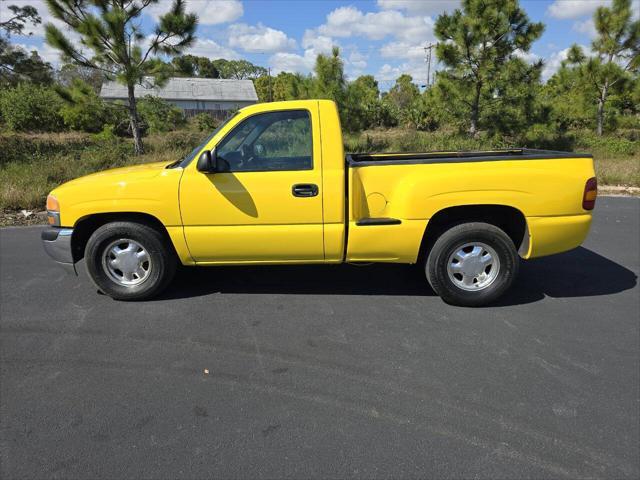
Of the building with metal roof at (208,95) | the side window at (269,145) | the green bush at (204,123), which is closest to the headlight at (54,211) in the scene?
the side window at (269,145)

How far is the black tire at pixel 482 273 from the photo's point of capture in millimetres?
4148

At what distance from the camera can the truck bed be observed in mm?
4062

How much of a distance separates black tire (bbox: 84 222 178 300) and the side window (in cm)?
99

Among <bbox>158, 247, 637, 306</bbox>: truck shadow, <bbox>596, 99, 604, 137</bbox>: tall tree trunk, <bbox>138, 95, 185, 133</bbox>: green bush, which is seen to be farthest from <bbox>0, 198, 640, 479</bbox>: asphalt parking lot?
<bbox>138, 95, 185, 133</bbox>: green bush

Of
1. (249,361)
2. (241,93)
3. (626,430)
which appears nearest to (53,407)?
(249,361)

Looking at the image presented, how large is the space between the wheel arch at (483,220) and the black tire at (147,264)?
8.11 feet

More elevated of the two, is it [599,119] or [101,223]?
[599,119]

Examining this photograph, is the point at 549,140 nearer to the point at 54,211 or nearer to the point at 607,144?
the point at 607,144

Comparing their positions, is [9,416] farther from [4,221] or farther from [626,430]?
[4,221]

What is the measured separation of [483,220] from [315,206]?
167 centimetres

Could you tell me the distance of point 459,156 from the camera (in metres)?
4.82

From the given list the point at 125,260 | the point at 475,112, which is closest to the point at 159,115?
the point at 475,112

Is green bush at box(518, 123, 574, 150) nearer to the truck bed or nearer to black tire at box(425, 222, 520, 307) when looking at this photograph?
the truck bed

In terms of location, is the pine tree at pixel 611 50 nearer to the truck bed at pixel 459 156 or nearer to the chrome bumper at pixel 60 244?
the truck bed at pixel 459 156
